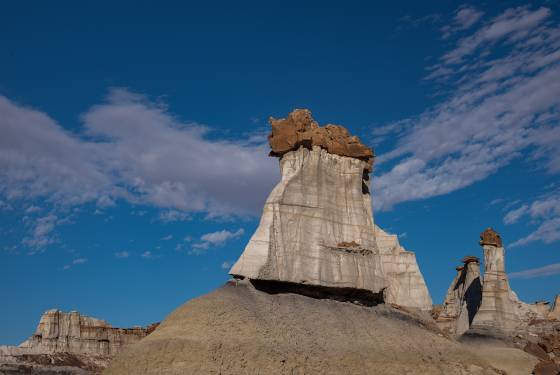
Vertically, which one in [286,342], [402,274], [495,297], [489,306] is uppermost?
[402,274]

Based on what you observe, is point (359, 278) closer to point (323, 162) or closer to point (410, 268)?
point (323, 162)

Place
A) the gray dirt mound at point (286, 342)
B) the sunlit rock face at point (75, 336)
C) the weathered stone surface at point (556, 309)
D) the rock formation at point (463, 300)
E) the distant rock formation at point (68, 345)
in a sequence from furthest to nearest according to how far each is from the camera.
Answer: the weathered stone surface at point (556, 309) → the rock formation at point (463, 300) → the sunlit rock face at point (75, 336) → the distant rock formation at point (68, 345) → the gray dirt mound at point (286, 342)

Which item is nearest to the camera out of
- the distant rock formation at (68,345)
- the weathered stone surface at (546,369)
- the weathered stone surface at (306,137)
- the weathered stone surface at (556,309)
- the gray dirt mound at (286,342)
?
the gray dirt mound at (286,342)

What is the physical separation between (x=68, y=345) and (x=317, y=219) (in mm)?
42186

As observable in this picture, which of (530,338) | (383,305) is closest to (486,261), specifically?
(530,338)

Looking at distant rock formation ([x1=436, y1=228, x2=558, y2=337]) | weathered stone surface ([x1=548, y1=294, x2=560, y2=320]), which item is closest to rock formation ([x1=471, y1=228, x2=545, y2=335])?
distant rock formation ([x1=436, y1=228, x2=558, y2=337])

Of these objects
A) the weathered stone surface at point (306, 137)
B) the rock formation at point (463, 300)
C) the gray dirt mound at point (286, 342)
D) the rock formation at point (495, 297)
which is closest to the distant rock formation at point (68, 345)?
the weathered stone surface at point (306, 137)

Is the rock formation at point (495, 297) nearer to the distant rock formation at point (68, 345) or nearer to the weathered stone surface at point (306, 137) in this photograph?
the weathered stone surface at point (306, 137)

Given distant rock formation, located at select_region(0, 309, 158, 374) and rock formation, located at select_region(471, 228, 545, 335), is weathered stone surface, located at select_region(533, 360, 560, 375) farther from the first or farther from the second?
distant rock formation, located at select_region(0, 309, 158, 374)

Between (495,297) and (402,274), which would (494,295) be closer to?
(495,297)

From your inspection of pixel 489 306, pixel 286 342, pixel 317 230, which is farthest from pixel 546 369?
pixel 286 342

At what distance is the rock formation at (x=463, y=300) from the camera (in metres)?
83.8

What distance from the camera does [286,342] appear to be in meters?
43.3

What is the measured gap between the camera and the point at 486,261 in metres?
78.1
